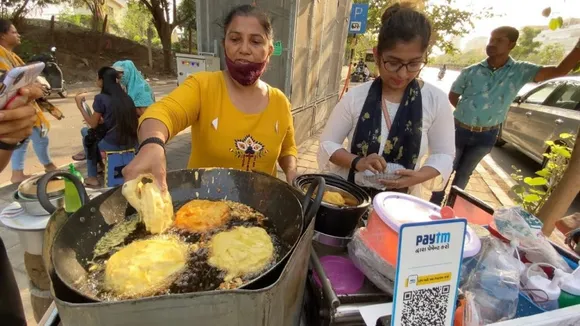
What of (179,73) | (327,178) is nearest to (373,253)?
(327,178)

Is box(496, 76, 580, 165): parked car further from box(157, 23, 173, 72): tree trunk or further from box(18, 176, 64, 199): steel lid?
box(157, 23, 173, 72): tree trunk

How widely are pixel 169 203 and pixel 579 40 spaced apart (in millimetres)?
3695

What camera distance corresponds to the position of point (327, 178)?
1574 millimetres

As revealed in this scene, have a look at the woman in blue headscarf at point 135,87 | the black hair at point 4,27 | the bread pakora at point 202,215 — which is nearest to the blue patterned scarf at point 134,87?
the woman in blue headscarf at point 135,87

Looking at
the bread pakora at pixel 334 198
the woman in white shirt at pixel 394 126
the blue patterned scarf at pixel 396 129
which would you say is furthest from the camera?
the blue patterned scarf at pixel 396 129

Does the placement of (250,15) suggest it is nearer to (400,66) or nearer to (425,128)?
(400,66)

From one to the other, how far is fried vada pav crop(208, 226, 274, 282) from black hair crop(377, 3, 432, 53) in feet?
4.16

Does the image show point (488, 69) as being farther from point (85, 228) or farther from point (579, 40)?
point (85, 228)

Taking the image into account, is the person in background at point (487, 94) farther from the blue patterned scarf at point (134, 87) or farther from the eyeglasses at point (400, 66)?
the blue patterned scarf at point (134, 87)

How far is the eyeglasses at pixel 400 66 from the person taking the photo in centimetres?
171

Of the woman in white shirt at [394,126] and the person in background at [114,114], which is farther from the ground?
the woman in white shirt at [394,126]

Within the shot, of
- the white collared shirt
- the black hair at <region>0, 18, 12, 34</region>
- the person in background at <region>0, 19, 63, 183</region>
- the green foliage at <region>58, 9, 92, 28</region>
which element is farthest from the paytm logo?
the green foliage at <region>58, 9, 92, 28</region>

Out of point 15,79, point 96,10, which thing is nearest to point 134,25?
point 96,10

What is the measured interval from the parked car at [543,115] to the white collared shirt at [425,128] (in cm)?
496
